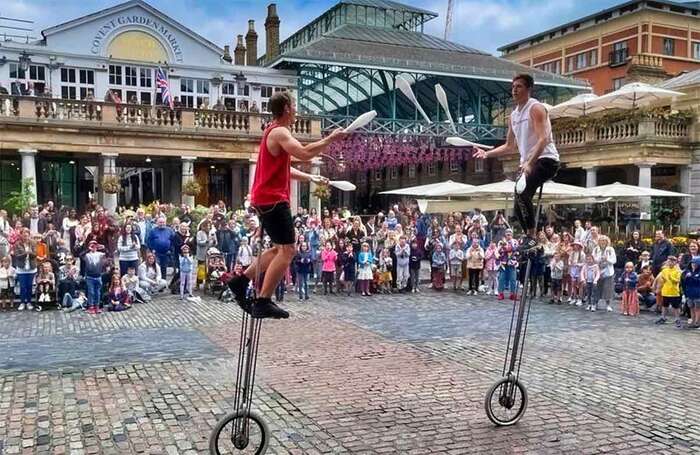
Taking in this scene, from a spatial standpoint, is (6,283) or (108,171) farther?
(108,171)

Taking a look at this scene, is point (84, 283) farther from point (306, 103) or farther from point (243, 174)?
point (306, 103)

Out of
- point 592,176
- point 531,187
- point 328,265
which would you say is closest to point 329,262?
point 328,265

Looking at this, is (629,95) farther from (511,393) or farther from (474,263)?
(511,393)

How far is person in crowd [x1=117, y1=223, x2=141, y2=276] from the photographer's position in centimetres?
1385

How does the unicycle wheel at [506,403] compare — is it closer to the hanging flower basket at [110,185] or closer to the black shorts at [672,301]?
the black shorts at [672,301]

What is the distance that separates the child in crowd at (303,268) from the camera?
47.3 feet

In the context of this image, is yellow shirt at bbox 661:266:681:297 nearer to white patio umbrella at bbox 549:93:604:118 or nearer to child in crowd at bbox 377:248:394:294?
child in crowd at bbox 377:248:394:294

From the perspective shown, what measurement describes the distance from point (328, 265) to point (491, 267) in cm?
391

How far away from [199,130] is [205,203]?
411 centimetres

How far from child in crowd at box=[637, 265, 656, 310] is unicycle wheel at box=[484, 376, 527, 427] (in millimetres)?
8896

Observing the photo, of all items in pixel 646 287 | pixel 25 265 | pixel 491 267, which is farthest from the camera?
pixel 491 267

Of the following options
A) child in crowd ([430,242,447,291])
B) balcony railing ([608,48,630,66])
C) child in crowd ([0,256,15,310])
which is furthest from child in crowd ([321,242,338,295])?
balcony railing ([608,48,630,66])

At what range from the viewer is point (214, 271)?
14.8 metres

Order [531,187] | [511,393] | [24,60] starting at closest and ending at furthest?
[531,187]
[511,393]
[24,60]
